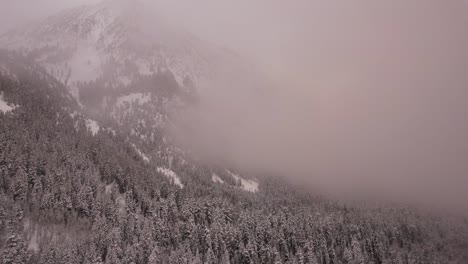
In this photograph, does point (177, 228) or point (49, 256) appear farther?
point (177, 228)

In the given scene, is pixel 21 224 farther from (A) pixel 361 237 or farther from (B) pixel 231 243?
(A) pixel 361 237

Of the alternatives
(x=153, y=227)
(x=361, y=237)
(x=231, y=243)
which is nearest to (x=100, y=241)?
(x=153, y=227)

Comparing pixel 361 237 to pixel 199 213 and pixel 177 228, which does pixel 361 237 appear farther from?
pixel 177 228

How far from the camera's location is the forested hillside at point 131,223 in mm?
118500

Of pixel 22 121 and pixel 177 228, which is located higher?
pixel 22 121

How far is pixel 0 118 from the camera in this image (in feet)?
576

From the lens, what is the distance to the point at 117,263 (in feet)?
366

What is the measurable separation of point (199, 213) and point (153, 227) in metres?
29.8

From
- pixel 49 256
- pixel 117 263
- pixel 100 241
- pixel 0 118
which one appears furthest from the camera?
pixel 0 118

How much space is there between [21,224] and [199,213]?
2891 inches

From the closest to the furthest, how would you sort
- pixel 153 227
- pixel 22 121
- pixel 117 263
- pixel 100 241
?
pixel 117 263 < pixel 100 241 < pixel 153 227 < pixel 22 121

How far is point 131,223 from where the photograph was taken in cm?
13888

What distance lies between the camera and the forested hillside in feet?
389

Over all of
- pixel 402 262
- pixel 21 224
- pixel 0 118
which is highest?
pixel 0 118
